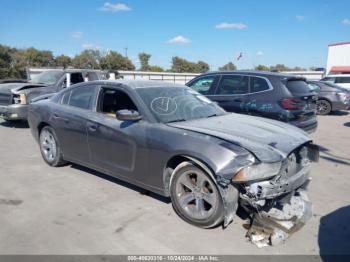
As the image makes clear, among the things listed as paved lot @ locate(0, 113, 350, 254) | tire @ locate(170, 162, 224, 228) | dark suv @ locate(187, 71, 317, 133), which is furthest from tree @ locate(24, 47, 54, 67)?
tire @ locate(170, 162, 224, 228)

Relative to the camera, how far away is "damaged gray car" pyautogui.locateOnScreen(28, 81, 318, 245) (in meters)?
3.43

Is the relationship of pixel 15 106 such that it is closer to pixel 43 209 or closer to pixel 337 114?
pixel 43 209

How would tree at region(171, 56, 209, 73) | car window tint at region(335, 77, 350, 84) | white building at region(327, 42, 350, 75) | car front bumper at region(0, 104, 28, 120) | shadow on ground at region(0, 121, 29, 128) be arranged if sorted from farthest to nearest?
tree at region(171, 56, 209, 73), white building at region(327, 42, 350, 75), car window tint at region(335, 77, 350, 84), shadow on ground at region(0, 121, 29, 128), car front bumper at region(0, 104, 28, 120)

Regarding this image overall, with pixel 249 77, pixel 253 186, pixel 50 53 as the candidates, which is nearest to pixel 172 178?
pixel 253 186

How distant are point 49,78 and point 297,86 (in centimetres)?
783

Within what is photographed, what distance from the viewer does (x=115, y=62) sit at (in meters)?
61.2

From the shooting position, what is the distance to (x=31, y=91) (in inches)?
383

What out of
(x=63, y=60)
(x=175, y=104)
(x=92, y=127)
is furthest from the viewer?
→ (x=63, y=60)

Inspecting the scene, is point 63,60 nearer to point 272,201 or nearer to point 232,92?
point 232,92

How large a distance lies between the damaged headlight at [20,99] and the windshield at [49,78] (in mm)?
1204

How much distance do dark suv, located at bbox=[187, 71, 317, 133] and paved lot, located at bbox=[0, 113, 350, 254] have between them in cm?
128

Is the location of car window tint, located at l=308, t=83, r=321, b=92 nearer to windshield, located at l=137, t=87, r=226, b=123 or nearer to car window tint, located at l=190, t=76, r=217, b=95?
car window tint, located at l=190, t=76, r=217, b=95

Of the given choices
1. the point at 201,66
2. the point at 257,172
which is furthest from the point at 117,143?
the point at 201,66

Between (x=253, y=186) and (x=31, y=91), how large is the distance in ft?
27.0
